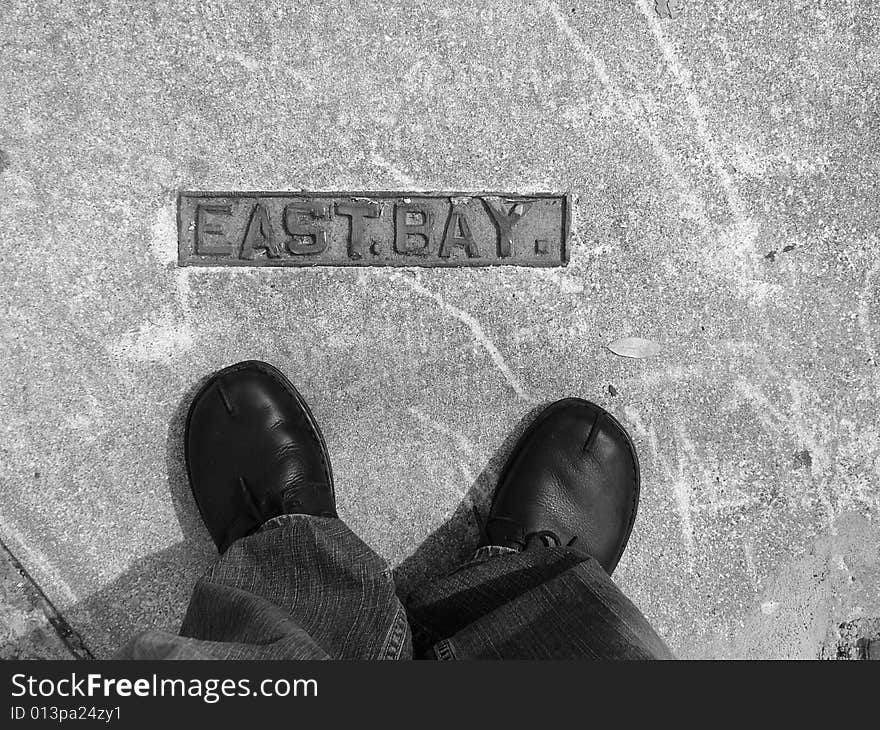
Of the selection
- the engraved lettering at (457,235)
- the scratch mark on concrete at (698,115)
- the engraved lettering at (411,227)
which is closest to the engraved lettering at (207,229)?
the engraved lettering at (411,227)

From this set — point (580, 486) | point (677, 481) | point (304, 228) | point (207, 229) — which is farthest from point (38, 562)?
point (677, 481)

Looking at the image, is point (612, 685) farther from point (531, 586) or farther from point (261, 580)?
point (261, 580)

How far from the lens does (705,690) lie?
1254 mm

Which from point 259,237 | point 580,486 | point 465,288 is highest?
point 259,237

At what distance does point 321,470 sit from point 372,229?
26.5 inches

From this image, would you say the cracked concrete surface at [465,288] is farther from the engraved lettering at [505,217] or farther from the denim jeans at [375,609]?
the denim jeans at [375,609]

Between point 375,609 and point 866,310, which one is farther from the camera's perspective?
point 866,310

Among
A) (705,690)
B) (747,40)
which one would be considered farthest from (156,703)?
(747,40)

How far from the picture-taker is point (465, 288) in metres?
1.71

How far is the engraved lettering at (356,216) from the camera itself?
1676mm

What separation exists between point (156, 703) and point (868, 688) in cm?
167

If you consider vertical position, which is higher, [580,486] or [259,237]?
[259,237]

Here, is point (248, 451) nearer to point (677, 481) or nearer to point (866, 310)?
point (677, 481)

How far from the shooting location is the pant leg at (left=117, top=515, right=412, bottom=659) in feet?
3.59
